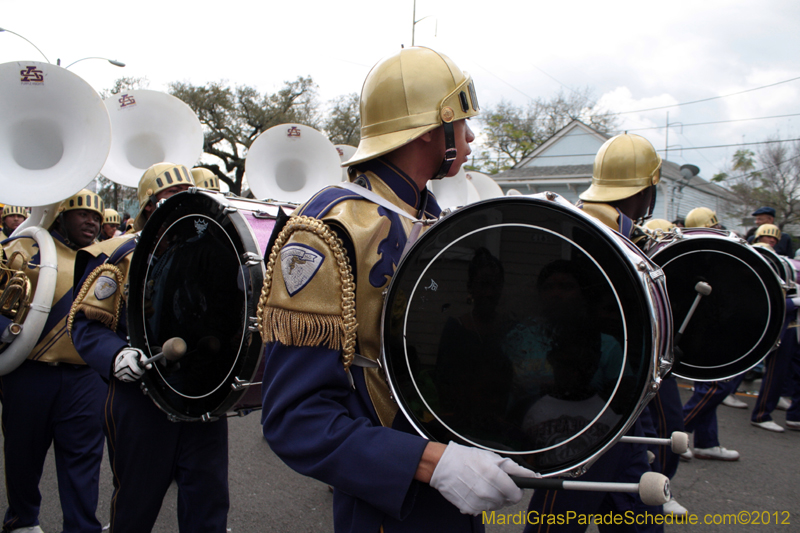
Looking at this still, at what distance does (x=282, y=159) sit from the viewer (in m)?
8.20

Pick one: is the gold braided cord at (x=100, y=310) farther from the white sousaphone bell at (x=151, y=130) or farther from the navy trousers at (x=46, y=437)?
the white sousaphone bell at (x=151, y=130)

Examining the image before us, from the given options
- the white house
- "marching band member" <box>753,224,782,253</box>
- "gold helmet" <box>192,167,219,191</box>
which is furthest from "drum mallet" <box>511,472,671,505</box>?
the white house

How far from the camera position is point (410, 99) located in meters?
1.50

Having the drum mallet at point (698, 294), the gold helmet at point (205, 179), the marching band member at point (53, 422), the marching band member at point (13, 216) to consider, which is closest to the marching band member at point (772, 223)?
the drum mallet at point (698, 294)

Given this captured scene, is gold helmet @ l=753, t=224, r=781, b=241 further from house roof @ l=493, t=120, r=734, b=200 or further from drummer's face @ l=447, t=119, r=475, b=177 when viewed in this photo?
house roof @ l=493, t=120, r=734, b=200

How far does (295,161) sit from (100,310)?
19.1ft

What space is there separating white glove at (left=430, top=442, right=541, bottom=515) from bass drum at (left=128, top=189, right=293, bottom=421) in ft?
3.05

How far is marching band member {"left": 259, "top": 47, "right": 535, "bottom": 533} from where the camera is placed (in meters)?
1.19

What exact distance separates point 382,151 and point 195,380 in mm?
1382

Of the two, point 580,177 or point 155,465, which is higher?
point 580,177

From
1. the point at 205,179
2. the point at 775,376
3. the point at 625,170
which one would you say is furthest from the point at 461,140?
the point at 775,376

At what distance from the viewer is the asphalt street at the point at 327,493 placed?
3711 millimetres

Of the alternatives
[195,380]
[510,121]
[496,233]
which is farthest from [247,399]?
[510,121]

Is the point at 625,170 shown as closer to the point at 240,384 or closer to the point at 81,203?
the point at 240,384
